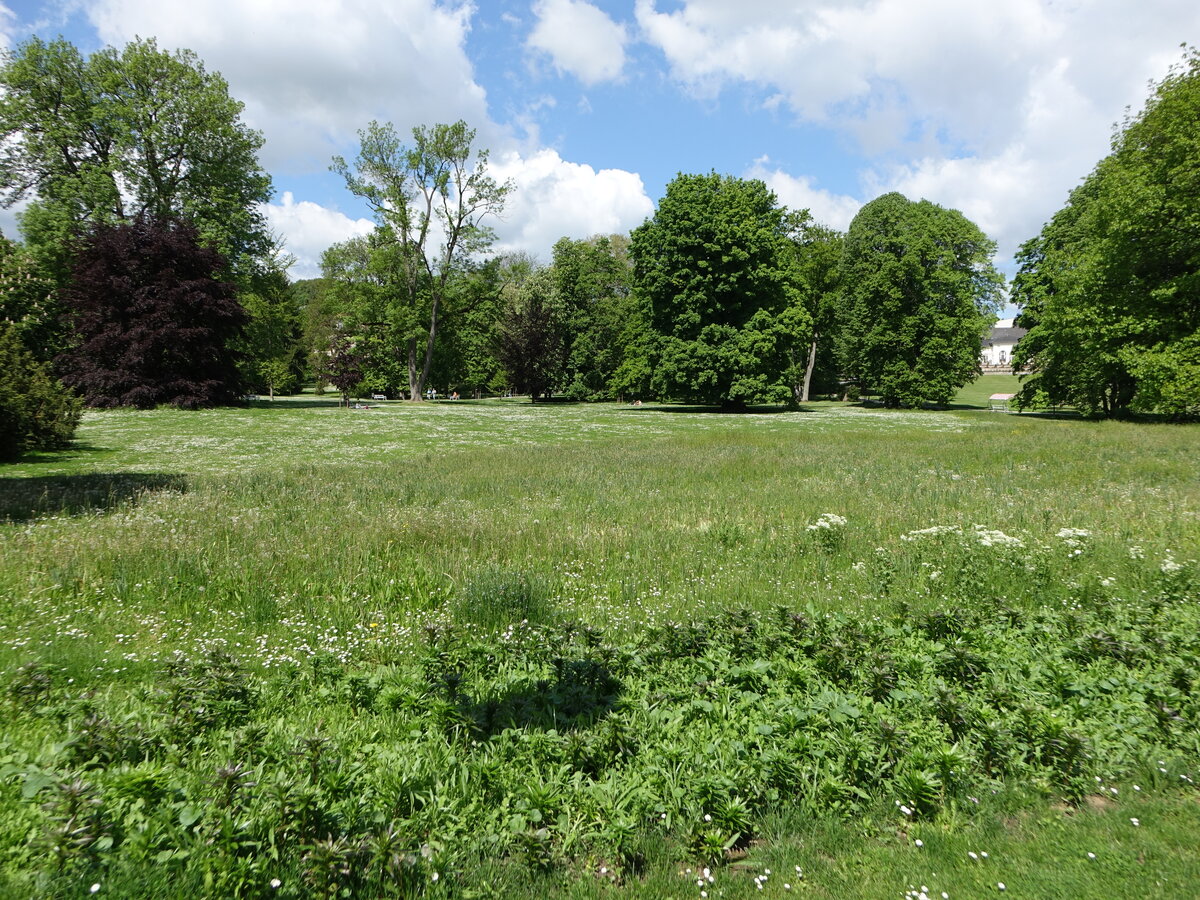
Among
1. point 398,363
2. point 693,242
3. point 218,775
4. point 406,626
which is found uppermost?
point 693,242

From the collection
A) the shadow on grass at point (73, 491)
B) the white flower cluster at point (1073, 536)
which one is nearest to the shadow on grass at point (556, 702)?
the white flower cluster at point (1073, 536)

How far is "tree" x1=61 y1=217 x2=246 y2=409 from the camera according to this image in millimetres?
34969

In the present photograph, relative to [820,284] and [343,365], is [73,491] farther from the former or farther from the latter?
[820,284]

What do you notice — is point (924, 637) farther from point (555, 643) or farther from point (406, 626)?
point (406, 626)

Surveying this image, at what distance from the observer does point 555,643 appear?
586cm

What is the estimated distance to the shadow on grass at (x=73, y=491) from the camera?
10.7 meters

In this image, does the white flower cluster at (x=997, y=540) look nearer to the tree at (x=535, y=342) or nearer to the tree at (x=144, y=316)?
the tree at (x=144, y=316)

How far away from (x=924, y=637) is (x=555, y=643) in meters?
3.70

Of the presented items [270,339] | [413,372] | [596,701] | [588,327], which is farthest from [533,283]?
[596,701]

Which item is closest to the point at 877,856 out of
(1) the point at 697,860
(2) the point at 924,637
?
(1) the point at 697,860

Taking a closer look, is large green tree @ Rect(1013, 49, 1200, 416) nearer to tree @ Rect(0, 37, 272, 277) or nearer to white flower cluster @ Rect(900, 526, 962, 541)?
white flower cluster @ Rect(900, 526, 962, 541)

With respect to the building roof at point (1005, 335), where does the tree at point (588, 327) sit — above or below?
below

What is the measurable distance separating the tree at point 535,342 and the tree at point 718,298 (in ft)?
55.6

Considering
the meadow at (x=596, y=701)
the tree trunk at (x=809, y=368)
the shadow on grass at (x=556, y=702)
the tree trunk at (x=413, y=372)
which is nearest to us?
the meadow at (x=596, y=701)
